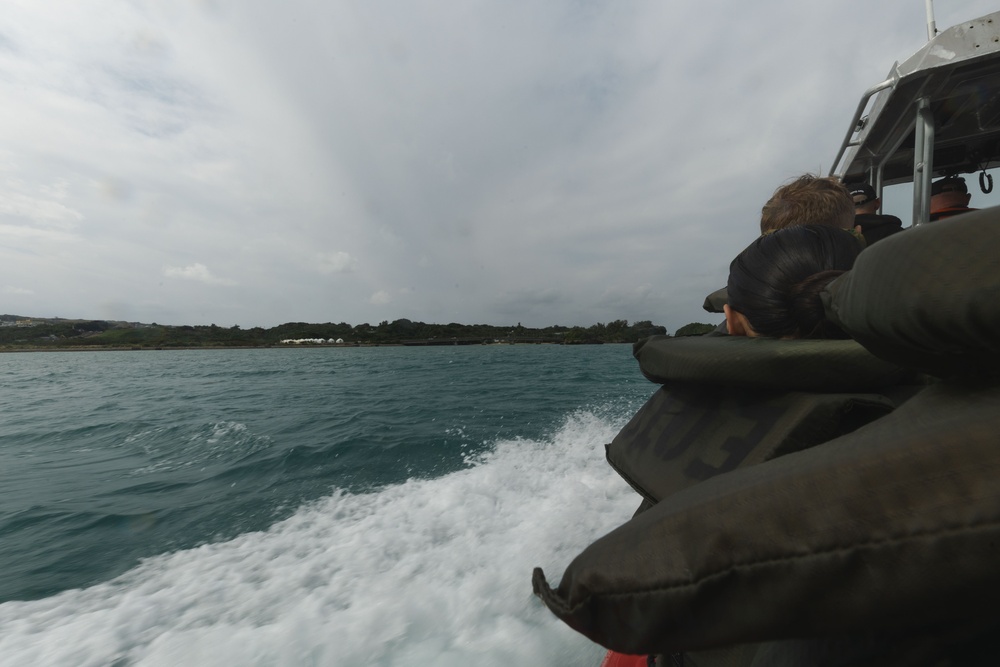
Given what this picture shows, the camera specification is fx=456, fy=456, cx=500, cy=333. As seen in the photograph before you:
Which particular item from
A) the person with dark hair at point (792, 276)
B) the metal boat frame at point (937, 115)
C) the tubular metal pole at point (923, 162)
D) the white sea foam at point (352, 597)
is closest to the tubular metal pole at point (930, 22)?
the metal boat frame at point (937, 115)

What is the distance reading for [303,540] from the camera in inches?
141

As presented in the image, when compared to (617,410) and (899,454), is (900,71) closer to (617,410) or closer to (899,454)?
(899,454)

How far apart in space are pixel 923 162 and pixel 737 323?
2.64 metres

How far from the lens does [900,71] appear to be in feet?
9.20

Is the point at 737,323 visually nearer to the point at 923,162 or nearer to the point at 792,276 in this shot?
the point at 792,276

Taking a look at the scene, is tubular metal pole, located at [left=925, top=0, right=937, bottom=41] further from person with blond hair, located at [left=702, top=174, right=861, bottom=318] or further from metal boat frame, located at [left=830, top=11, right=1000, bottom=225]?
person with blond hair, located at [left=702, top=174, right=861, bottom=318]

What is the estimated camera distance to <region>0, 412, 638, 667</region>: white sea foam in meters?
2.32

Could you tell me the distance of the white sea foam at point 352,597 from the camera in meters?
2.32

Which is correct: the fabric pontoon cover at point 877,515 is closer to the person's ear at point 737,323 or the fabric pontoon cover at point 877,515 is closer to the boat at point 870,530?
the boat at point 870,530

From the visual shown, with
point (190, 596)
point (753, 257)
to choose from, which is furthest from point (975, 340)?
point (190, 596)

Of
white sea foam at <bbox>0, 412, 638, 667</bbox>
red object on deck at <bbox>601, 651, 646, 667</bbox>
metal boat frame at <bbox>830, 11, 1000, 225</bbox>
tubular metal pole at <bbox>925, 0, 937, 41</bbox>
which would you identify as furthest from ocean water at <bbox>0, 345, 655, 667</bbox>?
tubular metal pole at <bbox>925, 0, 937, 41</bbox>

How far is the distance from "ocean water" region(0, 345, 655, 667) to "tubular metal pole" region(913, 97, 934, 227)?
3009mm

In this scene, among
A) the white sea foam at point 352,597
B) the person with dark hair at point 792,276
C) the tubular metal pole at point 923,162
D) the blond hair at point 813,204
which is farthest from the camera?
the tubular metal pole at point 923,162

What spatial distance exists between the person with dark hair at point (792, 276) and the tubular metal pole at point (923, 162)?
8.12 ft
